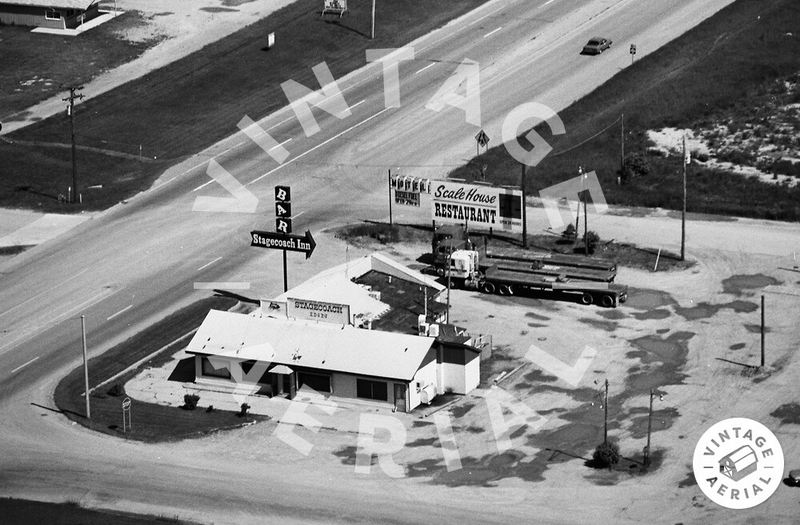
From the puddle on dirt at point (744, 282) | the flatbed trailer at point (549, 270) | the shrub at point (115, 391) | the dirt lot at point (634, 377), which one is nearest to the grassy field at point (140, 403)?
the shrub at point (115, 391)

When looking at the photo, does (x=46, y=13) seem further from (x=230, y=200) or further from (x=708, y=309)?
(x=708, y=309)

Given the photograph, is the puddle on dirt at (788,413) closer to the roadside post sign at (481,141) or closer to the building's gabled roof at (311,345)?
the building's gabled roof at (311,345)

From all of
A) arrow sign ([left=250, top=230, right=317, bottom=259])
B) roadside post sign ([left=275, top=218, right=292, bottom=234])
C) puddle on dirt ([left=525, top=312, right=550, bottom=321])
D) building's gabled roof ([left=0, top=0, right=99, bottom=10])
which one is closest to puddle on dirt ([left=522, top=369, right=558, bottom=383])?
puddle on dirt ([left=525, top=312, right=550, bottom=321])

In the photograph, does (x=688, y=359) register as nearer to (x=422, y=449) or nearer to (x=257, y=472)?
(x=422, y=449)

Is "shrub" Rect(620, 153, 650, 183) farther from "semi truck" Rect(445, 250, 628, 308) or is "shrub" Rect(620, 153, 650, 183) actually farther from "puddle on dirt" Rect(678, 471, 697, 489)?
"puddle on dirt" Rect(678, 471, 697, 489)

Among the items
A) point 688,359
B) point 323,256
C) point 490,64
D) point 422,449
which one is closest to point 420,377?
point 422,449

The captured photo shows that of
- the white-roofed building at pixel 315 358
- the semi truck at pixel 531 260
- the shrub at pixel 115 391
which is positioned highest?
the semi truck at pixel 531 260
